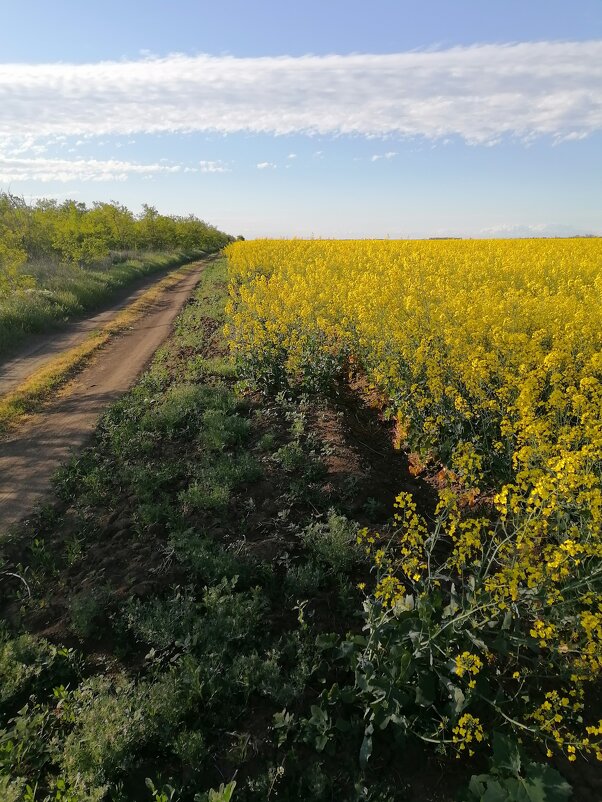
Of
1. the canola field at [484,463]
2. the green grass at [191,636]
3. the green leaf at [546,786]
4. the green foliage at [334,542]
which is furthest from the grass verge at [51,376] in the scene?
the green leaf at [546,786]

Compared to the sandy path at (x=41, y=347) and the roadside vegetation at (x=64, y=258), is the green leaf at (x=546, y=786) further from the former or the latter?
the roadside vegetation at (x=64, y=258)

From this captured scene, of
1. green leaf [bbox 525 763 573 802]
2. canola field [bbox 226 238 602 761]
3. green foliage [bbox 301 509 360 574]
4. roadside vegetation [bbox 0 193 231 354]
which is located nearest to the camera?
green leaf [bbox 525 763 573 802]

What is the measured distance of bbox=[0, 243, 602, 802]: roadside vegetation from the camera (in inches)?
115

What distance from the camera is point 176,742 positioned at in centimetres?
303

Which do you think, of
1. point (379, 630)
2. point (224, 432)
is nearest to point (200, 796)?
point (379, 630)

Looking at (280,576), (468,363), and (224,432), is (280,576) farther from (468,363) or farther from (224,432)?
(468,363)

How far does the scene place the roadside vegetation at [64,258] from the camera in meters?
15.5

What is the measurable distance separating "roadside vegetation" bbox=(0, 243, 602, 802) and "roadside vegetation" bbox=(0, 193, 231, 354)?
10351 mm

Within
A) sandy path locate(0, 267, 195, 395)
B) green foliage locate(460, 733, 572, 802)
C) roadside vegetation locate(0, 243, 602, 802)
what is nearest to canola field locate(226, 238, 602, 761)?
roadside vegetation locate(0, 243, 602, 802)

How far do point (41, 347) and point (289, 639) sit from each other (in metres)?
12.6

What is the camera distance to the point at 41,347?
13562mm

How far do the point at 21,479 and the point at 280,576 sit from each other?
442 cm

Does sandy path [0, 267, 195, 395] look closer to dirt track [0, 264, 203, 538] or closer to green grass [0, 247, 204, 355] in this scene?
green grass [0, 247, 204, 355]

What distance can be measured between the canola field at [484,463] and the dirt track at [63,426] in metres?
2.95
